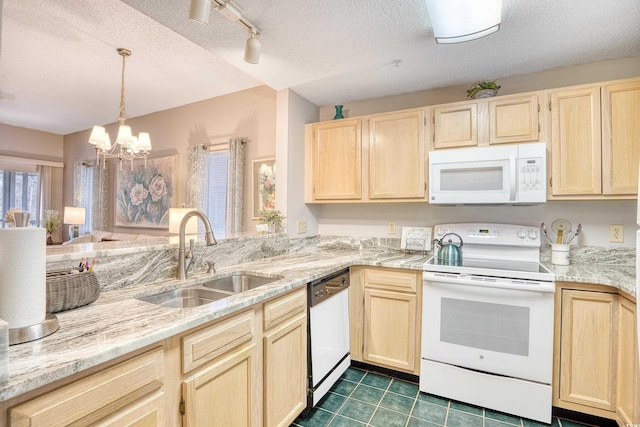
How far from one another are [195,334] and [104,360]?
33cm

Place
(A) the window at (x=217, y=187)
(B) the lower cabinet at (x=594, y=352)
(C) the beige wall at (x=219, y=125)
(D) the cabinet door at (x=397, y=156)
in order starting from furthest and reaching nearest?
(A) the window at (x=217, y=187) < (C) the beige wall at (x=219, y=125) < (D) the cabinet door at (x=397, y=156) < (B) the lower cabinet at (x=594, y=352)

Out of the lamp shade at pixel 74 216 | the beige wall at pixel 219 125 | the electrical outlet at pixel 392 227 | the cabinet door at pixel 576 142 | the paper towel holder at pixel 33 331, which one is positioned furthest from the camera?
the lamp shade at pixel 74 216

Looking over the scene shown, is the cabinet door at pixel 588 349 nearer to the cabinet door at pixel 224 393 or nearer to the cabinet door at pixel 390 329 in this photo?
the cabinet door at pixel 390 329

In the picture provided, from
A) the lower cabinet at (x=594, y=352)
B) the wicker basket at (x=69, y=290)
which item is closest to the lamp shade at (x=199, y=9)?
the wicker basket at (x=69, y=290)

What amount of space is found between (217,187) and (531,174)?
2974 mm

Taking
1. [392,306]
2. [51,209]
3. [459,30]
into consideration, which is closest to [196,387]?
[392,306]

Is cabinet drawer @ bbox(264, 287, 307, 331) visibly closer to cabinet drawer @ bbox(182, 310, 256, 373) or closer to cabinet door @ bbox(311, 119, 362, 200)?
cabinet drawer @ bbox(182, 310, 256, 373)

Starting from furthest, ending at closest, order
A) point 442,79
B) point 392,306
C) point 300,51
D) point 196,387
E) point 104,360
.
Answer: point 442,79 < point 392,306 < point 300,51 < point 196,387 < point 104,360

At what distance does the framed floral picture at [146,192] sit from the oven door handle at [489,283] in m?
3.28

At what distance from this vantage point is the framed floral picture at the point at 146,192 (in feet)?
13.1

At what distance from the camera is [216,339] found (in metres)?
1.22

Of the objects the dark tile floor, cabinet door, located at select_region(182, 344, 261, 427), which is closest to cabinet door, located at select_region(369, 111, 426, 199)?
the dark tile floor

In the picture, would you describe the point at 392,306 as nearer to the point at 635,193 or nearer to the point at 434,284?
the point at 434,284

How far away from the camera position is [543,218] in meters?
2.33
